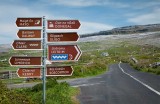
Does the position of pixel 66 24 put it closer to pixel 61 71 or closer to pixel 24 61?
pixel 61 71

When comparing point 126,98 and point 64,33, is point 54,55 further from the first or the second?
point 126,98

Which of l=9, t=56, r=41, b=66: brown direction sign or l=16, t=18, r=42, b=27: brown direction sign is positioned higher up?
l=16, t=18, r=42, b=27: brown direction sign

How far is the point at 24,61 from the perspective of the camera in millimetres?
13859

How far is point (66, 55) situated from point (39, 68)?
109 centimetres

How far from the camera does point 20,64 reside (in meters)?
13.8

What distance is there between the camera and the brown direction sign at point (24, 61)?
13.7 metres

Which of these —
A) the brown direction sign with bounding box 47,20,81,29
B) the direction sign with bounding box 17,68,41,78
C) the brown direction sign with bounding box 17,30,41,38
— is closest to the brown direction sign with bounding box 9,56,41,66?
the direction sign with bounding box 17,68,41,78

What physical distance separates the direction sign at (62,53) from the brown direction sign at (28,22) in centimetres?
96

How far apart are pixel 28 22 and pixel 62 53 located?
1674 millimetres

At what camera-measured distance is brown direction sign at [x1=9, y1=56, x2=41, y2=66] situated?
45.1 ft

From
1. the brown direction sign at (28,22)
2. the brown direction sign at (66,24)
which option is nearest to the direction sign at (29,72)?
the brown direction sign at (28,22)

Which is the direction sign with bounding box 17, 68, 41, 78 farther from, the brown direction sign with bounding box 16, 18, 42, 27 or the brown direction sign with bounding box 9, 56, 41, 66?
the brown direction sign with bounding box 16, 18, 42, 27

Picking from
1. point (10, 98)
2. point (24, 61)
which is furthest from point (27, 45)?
point (10, 98)

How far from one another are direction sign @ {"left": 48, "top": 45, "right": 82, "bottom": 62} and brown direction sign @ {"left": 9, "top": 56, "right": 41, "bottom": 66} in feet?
1.58
